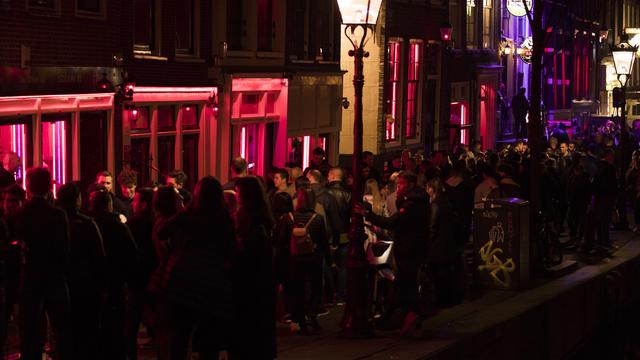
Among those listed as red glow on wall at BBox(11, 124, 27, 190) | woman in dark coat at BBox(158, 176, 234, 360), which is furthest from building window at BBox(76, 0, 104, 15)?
woman in dark coat at BBox(158, 176, 234, 360)

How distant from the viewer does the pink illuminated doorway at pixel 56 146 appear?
19797 mm

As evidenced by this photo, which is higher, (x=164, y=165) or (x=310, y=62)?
(x=310, y=62)

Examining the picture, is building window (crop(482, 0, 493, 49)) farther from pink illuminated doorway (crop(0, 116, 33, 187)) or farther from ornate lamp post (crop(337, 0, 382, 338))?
ornate lamp post (crop(337, 0, 382, 338))

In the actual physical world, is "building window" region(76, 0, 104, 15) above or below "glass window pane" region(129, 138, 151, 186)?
above

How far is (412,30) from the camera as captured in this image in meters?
37.0

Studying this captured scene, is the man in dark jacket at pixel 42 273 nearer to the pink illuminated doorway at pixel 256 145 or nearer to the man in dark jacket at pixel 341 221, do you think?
the man in dark jacket at pixel 341 221

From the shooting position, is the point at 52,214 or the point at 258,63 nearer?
the point at 52,214

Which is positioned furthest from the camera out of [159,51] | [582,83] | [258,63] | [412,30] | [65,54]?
[582,83]

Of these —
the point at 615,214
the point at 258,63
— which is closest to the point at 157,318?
the point at 258,63

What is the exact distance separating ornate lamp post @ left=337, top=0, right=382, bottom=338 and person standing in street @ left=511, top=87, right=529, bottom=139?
29430mm

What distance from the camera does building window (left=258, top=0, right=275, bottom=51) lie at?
2811cm

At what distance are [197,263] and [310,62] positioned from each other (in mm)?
20065

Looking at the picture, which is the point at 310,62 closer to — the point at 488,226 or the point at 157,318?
the point at 488,226

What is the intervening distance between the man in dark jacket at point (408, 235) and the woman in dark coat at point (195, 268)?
4586 millimetres
